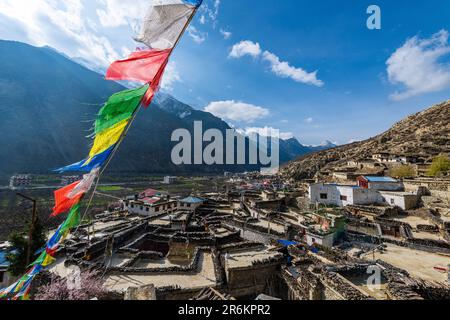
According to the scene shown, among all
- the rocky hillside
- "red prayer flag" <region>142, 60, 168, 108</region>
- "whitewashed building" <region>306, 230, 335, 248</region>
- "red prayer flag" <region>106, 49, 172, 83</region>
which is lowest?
"whitewashed building" <region>306, 230, 335, 248</region>

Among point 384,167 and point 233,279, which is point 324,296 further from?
point 384,167

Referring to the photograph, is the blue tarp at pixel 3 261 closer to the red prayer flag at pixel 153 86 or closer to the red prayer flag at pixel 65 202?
the red prayer flag at pixel 65 202

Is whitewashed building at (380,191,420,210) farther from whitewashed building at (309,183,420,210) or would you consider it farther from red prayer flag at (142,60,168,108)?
red prayer flag at (142,60,168,108)

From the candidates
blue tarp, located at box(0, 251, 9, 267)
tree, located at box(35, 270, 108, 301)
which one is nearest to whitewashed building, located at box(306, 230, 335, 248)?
tree, located at box(35, 270, 108, 301)
